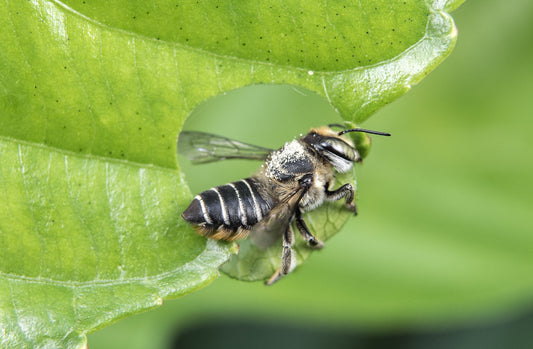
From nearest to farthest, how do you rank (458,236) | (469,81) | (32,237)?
(32,237)
(458,236)
(469,81)

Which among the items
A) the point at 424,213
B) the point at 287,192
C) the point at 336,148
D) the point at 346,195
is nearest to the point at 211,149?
the point at 287,192

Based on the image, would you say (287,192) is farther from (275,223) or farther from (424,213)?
(424,213)

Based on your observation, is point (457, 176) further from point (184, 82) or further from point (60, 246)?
point (60, 246)

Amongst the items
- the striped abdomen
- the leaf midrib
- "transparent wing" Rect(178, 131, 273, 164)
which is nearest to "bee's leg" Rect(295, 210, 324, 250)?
the striped abdomen

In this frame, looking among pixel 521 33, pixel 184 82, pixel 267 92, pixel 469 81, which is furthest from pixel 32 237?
pixel 521 33

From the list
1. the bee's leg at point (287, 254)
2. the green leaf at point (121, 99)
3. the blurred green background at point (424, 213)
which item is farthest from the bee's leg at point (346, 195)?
the blurred green background at point (424, 213)

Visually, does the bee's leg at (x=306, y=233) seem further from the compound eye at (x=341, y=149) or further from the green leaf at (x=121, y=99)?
the green leaf at (x=121, y=99)

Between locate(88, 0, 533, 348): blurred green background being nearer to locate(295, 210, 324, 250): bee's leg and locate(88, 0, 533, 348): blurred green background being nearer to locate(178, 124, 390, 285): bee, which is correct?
locate(178, 124, 390, 285): bee
